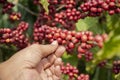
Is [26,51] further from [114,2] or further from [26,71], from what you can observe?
[114,2]

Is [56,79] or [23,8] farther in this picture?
[23,8]

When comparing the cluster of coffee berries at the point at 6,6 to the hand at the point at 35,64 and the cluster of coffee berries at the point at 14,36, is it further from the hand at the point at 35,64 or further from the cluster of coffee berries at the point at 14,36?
the hand at the point at 35,64

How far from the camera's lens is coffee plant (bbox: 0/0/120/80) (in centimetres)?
158

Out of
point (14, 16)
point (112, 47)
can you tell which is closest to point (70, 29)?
point (14, 16)

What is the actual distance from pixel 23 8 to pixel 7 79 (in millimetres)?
761

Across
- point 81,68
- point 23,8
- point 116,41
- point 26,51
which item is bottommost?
point 81,68

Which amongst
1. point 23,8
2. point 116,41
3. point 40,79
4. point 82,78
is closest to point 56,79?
point 40,79

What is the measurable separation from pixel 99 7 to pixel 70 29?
28 centimetres

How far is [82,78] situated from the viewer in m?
1.82

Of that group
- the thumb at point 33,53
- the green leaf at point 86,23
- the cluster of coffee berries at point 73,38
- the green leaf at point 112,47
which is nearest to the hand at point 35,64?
the thumb at point 33,53

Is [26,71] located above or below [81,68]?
above

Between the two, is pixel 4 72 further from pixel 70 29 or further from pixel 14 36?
pixel 70 29

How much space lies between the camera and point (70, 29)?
1.91m

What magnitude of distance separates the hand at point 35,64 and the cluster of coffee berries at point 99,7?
0.28 meters
